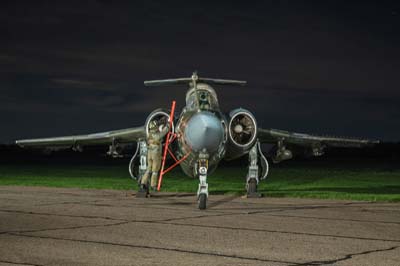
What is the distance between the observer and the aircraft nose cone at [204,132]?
15.0 meters

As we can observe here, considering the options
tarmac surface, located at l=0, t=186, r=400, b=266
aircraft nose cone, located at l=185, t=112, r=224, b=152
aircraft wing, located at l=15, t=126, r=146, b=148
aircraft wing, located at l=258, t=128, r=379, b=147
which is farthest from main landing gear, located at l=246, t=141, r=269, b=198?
aircraft nose cone, located at l=185, t=112, r=224, b=152

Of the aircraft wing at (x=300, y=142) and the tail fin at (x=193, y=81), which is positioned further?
the aircraft wing at (x=300, y=142)

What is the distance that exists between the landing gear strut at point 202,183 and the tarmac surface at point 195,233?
0.25 meters

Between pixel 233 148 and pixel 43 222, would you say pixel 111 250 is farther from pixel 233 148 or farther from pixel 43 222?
pixel 233 148

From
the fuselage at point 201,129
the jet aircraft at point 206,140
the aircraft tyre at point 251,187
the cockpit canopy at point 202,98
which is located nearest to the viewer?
the fuselage at point 201,129

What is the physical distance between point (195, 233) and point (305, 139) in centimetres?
1188

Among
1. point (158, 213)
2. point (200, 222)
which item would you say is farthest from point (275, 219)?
point (158, 213)

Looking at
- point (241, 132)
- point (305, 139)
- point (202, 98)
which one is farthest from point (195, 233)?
point (305, 139)

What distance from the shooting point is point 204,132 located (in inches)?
588

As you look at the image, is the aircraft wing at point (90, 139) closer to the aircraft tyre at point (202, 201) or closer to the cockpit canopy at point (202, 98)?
the cockpit canopy at point (202, 98)

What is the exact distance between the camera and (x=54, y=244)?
9047mm

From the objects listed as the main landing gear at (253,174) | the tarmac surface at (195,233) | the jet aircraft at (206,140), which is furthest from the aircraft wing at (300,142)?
the tarmac surface at (195,233)

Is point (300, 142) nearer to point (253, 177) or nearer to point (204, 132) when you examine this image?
point (253, 177)

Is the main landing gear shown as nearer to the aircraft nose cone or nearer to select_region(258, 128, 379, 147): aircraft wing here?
select_region(258, 128, 379, 147): aircraft wing
